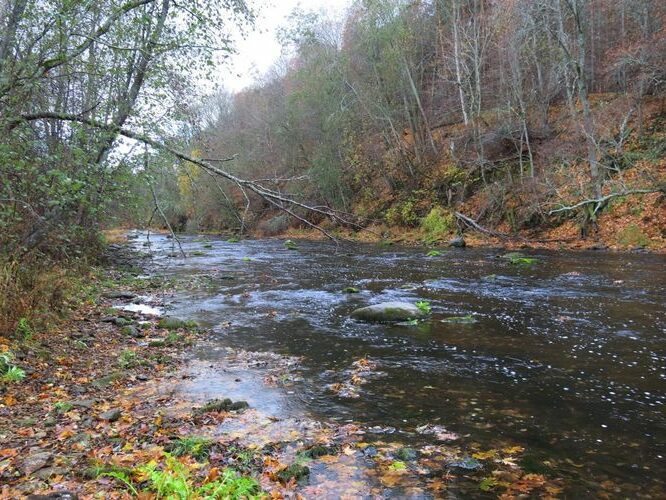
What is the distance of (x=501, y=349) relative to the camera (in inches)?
319

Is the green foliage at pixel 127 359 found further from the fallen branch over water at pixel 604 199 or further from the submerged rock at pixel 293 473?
the fallen branch over water at pixel 604 199

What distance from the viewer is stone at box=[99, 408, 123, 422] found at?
17.5 feet

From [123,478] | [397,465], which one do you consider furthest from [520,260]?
[123,478]

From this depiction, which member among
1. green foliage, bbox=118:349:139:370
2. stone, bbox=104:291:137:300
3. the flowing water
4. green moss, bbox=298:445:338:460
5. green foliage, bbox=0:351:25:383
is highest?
green foliage, bbox=0:351:25:383

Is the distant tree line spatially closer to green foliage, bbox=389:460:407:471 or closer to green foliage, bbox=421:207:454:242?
green foliage, bbox=421:207:454:242

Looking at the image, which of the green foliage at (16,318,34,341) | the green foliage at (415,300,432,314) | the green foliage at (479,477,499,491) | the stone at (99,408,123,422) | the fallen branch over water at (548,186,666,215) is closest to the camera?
the green foliage at (479,477,499,491)

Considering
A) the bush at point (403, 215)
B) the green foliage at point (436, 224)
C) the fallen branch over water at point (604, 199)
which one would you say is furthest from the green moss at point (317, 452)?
the bush at point (403, 215)

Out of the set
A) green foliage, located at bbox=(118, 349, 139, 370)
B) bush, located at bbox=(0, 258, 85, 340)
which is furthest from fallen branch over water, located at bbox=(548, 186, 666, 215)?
bush, located at bbox=(0, 258, 85, 340)

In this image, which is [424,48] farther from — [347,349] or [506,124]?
[347,349]

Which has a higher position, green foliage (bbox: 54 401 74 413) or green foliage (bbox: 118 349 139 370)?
green foliage (bbox: 54 401 74 413)

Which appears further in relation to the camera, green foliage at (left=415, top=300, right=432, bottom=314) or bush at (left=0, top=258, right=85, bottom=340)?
green foliage at (left=415, top=300, right=432, bottom=314)

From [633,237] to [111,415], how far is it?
19913 mm

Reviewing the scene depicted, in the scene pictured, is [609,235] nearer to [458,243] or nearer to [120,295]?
[458,243]

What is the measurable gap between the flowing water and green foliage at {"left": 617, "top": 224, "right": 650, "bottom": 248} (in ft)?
6.33
